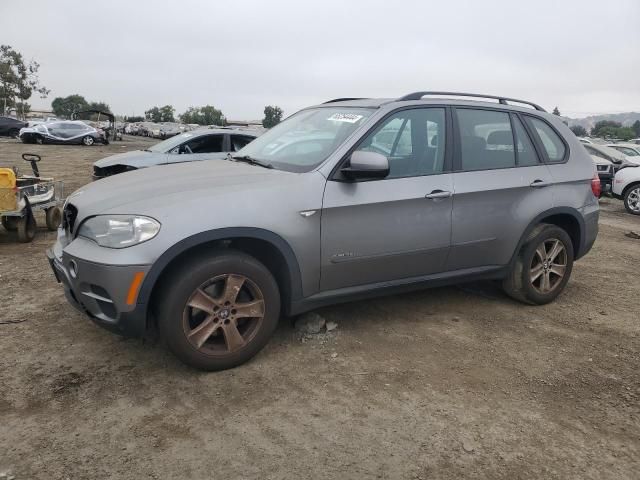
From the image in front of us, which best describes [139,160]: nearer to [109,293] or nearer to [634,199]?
[109,293]

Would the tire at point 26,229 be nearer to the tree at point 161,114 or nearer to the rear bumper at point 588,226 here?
the rear bumper at point 588,226

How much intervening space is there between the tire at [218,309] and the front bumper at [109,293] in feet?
0.52

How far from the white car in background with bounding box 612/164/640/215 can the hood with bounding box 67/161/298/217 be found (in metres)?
10.9

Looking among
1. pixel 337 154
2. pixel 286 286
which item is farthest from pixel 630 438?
pixel 337 154

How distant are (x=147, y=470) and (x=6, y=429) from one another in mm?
842

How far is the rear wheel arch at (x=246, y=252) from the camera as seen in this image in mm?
2893

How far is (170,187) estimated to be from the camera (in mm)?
3260

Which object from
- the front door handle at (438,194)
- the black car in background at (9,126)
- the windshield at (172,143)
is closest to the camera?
the front door handle at (438,194)

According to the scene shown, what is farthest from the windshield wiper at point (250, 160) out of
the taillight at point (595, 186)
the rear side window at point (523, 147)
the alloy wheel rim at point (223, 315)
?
the taillight at point (595, 186)

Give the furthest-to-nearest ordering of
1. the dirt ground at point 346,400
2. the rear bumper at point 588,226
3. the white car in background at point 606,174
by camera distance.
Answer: the white car in background at point 606,174 < the rear bumper at point 588,226 < the dirt ground at point 346,400

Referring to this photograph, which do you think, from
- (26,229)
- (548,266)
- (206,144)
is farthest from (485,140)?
(206,144)

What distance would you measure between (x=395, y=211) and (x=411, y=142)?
0.58m

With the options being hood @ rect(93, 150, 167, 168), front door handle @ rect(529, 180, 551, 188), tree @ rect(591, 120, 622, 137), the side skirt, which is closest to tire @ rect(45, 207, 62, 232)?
hood @ rect(93, 150, 167, 168)

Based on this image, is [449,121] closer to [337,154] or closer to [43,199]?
[337,154]
